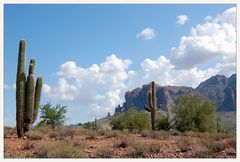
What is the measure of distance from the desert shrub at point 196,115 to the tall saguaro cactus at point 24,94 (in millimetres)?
17971

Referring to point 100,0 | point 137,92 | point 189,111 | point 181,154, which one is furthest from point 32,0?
point 137,92

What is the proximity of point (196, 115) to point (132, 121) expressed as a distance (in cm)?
680

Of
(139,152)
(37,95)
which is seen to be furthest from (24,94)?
(139,152)

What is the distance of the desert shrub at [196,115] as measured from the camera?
Result: 3524 centimetres

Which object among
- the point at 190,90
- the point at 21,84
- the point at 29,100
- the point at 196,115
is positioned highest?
the point at 190,90

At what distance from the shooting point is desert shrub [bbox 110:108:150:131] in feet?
126

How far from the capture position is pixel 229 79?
457ft

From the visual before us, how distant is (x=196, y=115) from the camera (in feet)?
116

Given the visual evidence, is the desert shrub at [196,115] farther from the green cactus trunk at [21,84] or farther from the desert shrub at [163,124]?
the green cactus trunk at [21,84]

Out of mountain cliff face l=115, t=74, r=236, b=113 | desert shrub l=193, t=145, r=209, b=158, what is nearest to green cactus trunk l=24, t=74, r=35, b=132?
desert shrub l=193, t=145, r=209, b=158

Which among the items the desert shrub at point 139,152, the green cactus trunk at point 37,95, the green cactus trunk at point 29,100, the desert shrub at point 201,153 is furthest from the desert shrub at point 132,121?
the desert shrub at point 201,153

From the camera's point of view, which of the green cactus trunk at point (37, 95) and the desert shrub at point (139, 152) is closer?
the desert shrub at point (139, 152)

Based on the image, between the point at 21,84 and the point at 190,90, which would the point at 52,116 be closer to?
the point at 21,84

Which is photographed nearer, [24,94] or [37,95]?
[24,94]
